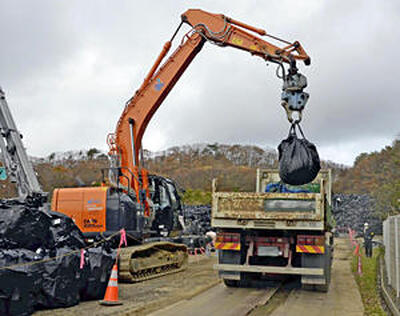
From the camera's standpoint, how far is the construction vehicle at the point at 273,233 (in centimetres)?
922

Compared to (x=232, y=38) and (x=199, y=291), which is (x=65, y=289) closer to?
(x=199, y=291)

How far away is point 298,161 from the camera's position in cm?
610

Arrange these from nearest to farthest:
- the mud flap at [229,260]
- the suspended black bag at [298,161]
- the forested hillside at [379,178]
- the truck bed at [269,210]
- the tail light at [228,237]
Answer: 1. the suspended black bag at [298,161]
2. the truck bed at [269,210]
3. the tail light at [228,237]
4. the mud flap at [229,260]
5. the forested hillside at [379,178]

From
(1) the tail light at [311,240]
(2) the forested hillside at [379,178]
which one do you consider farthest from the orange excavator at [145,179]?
(2) the forested hillside at [379,178]

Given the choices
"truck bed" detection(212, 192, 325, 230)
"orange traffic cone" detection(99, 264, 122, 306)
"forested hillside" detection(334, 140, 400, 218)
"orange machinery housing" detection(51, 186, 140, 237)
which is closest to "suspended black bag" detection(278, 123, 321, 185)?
"truck bed" detection(212, 192, 325, 230)

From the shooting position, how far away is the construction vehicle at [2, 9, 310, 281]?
438 inches

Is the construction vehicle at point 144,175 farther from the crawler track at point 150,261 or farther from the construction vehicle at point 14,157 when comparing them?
the construction vehicle at point 14,157

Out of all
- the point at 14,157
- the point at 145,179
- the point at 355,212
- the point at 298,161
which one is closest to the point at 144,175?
the point at 145,179

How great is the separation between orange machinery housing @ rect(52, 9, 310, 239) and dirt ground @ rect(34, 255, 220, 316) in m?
1.53

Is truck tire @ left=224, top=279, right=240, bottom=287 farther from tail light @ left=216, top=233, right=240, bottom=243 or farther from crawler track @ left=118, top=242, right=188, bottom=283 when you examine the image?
crawler track @ left=118, top=242, right=188, bottom=283

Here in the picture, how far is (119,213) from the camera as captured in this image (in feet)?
36.5

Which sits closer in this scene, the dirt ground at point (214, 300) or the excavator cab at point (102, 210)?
the dirt ground at point (214, 300)

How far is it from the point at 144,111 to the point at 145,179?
1.82m

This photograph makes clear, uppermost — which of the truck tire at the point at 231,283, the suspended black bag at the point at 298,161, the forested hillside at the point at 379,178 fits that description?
the forested hillside at the point at 379,178
